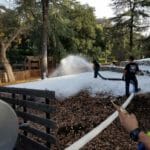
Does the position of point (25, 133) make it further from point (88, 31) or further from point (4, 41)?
point (88, 31)

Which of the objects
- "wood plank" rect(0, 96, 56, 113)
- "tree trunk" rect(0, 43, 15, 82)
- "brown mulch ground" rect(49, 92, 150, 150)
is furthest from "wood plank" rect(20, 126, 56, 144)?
"tree trunk" rect(0, 43, 15, 82)

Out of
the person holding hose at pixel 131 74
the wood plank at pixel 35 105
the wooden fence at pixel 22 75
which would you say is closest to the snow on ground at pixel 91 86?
the person holding hose at pixel 131 74

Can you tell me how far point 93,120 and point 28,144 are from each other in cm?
466

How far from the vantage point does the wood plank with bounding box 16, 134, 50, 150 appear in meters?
8.26

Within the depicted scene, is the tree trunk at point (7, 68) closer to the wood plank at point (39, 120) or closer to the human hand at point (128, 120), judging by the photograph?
the wood plank at point (39, 120)

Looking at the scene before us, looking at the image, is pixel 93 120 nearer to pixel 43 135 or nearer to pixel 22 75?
pixel 43 135

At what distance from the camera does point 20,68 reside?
46.9 metres

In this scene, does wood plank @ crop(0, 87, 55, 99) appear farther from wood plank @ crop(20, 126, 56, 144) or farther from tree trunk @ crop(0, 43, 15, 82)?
tree trunk @ crop(0, 43, 15, 82)

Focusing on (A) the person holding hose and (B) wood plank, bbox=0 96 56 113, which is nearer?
(B) wood plank, bbox=0 96 56 113

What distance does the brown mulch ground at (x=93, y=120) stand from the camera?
10875mm

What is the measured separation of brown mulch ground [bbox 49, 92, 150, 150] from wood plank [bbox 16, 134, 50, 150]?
0.70 metres

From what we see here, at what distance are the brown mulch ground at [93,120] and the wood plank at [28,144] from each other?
70 centimetres

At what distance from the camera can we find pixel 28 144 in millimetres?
8883

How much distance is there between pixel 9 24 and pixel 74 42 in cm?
871
